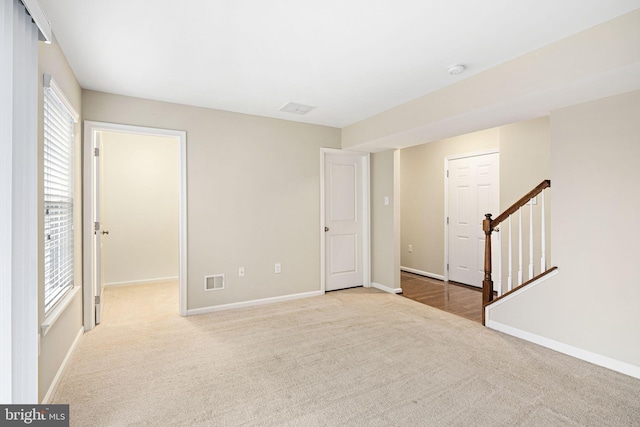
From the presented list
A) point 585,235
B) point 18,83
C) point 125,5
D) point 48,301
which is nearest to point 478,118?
point 585,235

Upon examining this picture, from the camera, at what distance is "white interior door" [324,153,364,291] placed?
16.0 feet

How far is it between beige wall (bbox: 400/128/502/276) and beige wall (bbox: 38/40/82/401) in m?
5.01

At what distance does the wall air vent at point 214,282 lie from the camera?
155 inches

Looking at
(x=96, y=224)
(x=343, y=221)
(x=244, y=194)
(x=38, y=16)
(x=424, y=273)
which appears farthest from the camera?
(x=424, y=273)

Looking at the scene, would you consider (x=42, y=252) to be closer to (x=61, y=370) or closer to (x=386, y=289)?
(x=61, y=370)

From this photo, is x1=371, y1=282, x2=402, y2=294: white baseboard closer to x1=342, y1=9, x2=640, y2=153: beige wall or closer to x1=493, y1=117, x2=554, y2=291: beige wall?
x1=493, y1=117, x2=554, y2=291: beige wall

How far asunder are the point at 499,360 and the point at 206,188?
341 centimetres

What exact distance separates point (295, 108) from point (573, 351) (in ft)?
11.8

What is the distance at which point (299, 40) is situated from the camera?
7.82ft

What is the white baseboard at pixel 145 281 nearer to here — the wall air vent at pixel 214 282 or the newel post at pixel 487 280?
the wall air vent at pixel 214 282

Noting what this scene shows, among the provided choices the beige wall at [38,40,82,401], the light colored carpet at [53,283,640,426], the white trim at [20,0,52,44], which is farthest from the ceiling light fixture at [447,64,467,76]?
the beige wall at [38,40,82,401]

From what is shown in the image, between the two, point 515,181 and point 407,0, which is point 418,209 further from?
point 407,0

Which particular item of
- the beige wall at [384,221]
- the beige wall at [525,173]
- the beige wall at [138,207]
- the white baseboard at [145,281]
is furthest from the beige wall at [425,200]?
the white baseboard at [145,281]

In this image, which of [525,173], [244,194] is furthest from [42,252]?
[525,173]
